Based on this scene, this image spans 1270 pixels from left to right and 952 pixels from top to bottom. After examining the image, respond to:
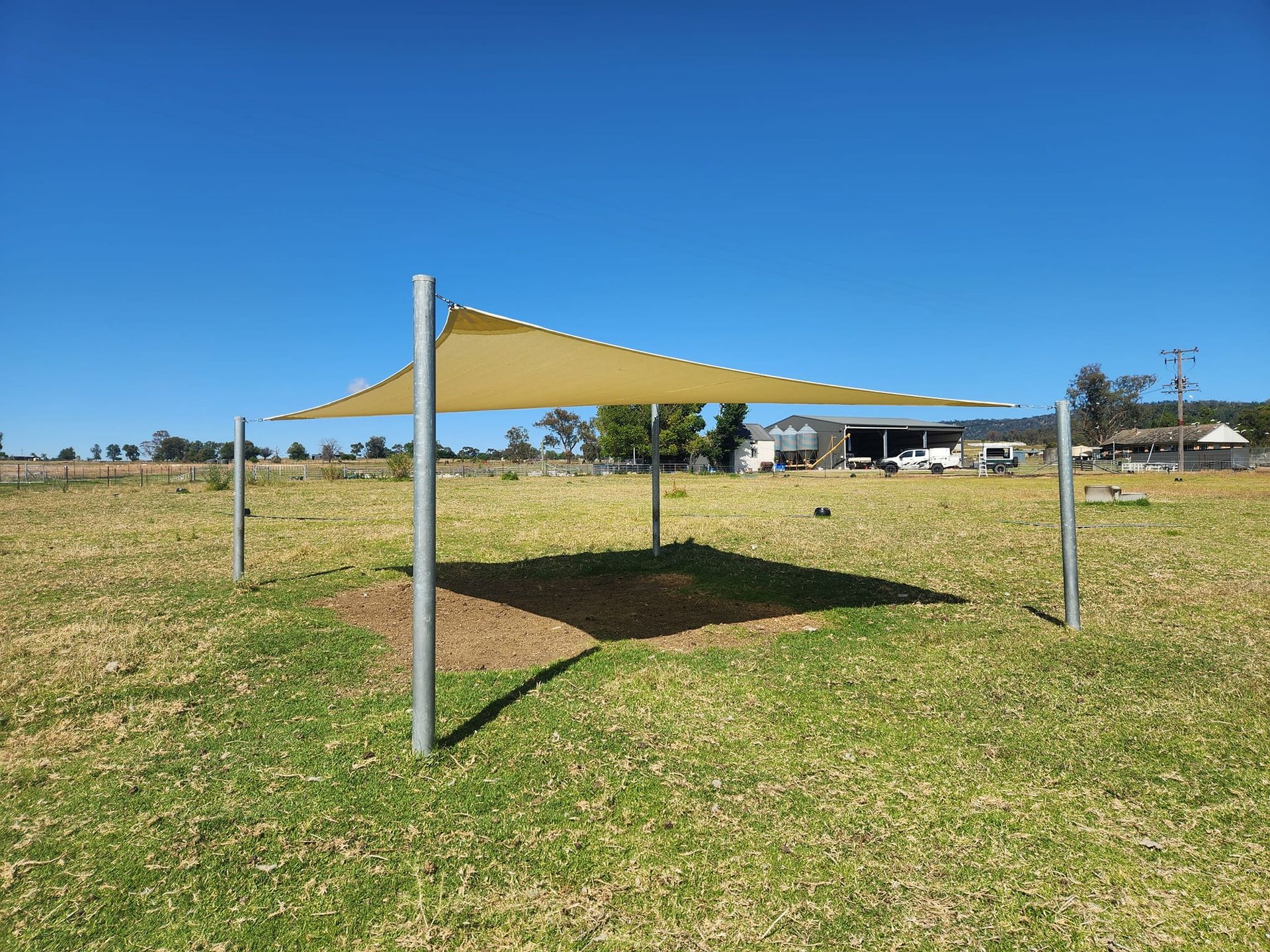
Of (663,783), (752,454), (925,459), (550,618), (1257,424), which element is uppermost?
(1257,424)

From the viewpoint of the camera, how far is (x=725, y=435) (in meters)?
49.6

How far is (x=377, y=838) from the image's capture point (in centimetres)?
234

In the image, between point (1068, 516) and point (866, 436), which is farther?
point (866, 436)

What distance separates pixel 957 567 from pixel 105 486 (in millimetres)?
30604

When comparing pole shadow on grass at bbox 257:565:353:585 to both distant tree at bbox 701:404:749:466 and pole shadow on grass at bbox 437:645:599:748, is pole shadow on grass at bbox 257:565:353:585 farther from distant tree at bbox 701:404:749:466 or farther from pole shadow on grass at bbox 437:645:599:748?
distant tree at bbox 701:404:749:466

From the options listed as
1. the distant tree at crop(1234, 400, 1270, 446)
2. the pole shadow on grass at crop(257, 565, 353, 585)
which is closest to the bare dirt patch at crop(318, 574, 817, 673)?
the pole shadow on grass at crop(257, 565, 353, 585)

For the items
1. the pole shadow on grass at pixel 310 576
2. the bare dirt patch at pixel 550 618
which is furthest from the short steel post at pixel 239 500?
the bare dirt patch at pixel 550 618

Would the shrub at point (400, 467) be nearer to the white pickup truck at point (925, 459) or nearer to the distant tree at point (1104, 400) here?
the white pickup truck at point (925, 459)

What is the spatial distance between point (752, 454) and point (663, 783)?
50.7 m

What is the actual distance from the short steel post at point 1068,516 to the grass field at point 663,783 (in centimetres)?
25

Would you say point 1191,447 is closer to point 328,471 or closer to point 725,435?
point 725,435

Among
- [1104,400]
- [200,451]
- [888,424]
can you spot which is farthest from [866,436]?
[200,451]

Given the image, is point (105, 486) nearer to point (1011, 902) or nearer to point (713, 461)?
point (1011, 902)

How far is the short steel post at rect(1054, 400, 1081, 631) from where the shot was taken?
480cm
